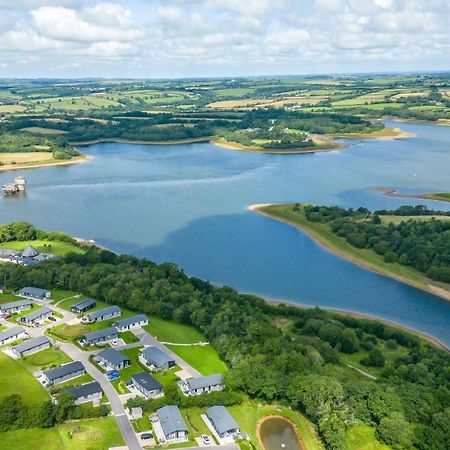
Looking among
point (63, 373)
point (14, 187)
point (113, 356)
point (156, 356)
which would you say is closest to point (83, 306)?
point (113, 356)

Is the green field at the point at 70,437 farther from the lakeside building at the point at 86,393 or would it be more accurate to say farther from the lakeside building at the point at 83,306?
the lakeside building at the point at 83,306

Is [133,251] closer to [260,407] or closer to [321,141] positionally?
[260,407]

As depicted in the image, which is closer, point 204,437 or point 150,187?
point 204,437

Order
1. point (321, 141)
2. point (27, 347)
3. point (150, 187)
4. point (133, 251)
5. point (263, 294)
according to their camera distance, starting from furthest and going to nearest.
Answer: point (321, 141) → point (150, 187) → point (133, 251) → point (263, 294) → point (27, 347)

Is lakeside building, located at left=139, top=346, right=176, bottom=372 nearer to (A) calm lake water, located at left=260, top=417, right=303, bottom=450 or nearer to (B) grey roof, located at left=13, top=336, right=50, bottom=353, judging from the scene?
(B) grey roof, located at left=13, top=336, right=50, bottom=353

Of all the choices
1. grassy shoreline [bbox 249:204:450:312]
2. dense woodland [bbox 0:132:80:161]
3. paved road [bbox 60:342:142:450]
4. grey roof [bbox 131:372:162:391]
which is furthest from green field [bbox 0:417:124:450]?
dense woodland [bbox 0:132:80:161]

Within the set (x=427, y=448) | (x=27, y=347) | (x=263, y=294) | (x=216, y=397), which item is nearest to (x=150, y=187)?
(x=263, y=294)
